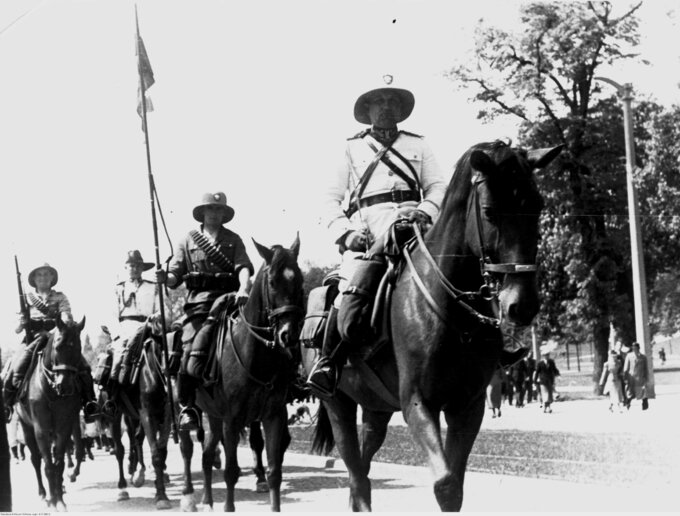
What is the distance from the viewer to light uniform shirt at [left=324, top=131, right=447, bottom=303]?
27.3ft

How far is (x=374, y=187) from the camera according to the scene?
8.44 metres

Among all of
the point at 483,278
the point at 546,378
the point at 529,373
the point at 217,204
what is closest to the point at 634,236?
the point at 483,278

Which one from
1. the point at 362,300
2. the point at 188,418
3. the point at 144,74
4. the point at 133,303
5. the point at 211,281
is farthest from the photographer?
the point at 133,303

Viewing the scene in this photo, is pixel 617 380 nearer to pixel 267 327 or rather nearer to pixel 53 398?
pixel 267 327

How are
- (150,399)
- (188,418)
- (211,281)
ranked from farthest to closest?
(150,399) → (211,281) → (188,418)

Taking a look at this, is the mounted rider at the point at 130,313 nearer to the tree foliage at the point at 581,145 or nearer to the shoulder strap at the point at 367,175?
the shoulder strap at the point at 367,175

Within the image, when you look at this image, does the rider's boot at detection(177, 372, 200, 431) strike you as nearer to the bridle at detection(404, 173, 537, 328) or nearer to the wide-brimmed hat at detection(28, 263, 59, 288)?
the wide-brimmed hat at detection(28, 263, 59, 288)

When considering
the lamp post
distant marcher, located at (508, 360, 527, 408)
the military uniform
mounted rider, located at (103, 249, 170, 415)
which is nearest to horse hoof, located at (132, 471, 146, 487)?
mounted rider, located at (103, 249, 170, 415)

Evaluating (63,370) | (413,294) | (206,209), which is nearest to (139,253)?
(206,209)

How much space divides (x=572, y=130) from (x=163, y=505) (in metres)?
6.31

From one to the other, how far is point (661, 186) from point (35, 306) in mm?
6072

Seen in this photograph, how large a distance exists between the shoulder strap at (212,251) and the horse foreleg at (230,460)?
162cm

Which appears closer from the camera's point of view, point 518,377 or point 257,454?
point 257,454

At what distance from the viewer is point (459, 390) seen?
23.1ft
